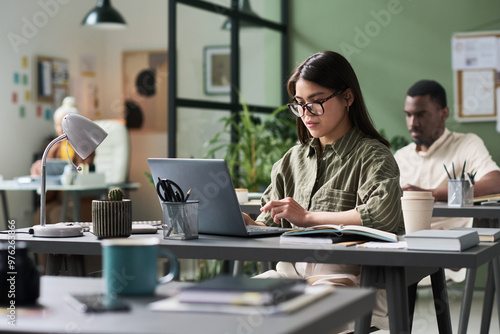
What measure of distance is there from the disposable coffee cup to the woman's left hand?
0.28 metres

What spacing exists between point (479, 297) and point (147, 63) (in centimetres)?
458

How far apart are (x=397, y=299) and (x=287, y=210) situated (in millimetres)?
466

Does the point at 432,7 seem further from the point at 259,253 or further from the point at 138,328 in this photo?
the point at 138,328

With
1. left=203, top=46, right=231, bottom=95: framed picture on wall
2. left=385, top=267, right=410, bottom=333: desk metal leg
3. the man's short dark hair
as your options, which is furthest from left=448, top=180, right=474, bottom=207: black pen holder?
left=203, top=46, right=231, bottom=95: framed picture on wall

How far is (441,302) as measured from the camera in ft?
6.98

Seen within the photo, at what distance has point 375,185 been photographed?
2176mm

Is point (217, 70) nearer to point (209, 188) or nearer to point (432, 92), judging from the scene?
point (432, 92)

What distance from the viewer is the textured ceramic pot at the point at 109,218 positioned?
1987 millimetres

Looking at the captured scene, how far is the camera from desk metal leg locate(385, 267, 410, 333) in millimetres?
1710

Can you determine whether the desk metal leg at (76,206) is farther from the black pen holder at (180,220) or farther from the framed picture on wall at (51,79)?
the black pen holder at (180,220)

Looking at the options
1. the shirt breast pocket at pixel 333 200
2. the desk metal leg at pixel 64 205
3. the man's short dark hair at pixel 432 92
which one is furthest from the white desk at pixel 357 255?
the desk metal leg at pixel 64 205

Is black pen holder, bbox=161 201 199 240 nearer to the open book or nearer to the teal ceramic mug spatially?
the open book

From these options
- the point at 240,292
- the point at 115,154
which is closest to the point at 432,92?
the point at 240,292

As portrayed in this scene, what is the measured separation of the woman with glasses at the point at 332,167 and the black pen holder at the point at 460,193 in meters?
0.98
